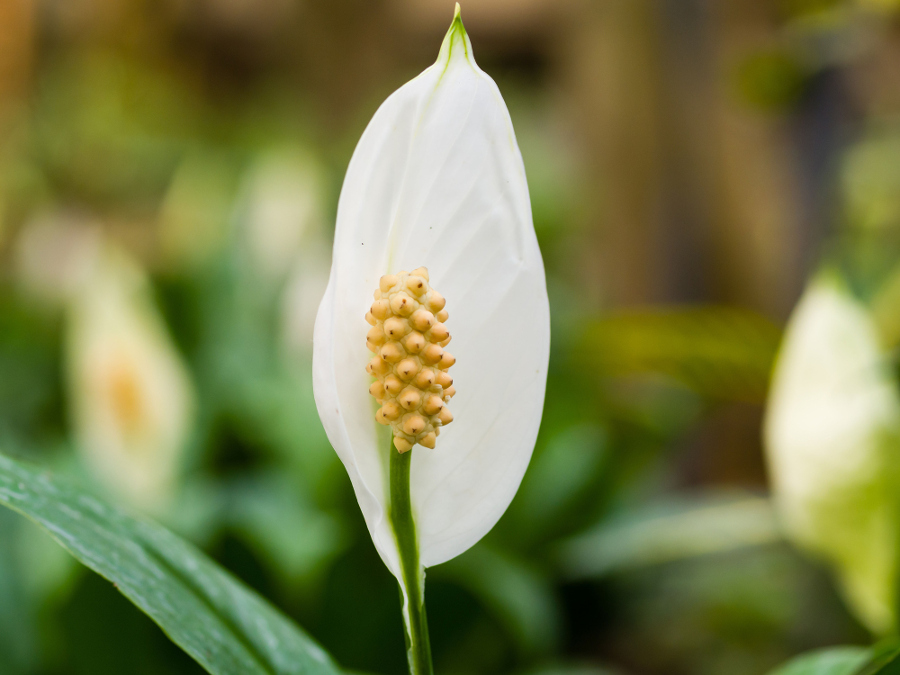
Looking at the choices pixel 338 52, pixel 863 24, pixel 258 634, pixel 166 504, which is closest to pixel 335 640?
pixel 166 504

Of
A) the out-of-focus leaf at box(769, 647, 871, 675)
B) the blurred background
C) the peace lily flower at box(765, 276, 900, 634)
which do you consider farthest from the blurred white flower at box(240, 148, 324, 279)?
the out-of-focus leaf at box(769, 647, 871, 675)

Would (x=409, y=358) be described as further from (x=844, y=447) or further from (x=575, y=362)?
(x=575, y=362)

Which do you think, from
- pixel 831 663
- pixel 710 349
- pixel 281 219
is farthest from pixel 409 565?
pixel 281 219

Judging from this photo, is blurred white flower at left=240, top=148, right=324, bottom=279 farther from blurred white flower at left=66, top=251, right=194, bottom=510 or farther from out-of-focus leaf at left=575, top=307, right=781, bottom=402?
out-of-focus leaf at left=575, top=307, right=781, bottom=402

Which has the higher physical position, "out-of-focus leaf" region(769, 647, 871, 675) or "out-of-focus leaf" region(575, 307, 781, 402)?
"out-of-focus leaf" region(575, 307, 781, 402)

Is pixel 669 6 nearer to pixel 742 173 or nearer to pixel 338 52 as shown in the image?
pixel 742 173
